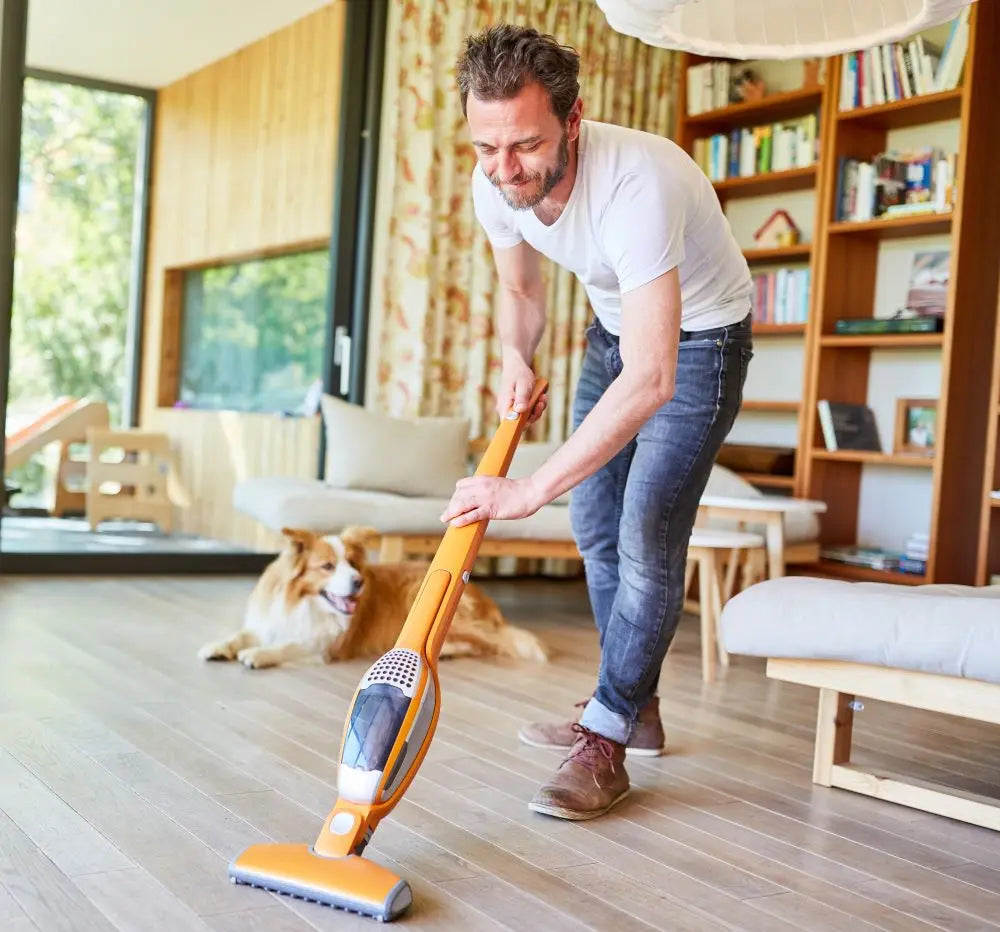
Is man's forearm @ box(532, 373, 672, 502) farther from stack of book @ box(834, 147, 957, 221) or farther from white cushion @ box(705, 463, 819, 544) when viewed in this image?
stack of book @ box(834, 147, 957, 221)

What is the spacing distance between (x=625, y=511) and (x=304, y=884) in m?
0.91

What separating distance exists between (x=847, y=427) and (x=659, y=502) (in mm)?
2798

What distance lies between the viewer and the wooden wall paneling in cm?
466

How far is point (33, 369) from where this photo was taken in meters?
4.38

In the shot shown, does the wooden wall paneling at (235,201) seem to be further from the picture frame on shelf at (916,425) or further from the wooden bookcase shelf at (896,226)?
the picture frame on shelf at (916,425)

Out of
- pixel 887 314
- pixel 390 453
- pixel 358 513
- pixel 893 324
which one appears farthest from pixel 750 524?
pixel 358 513

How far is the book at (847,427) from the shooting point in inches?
185

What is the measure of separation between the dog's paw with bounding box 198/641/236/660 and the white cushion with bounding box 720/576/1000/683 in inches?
58.9

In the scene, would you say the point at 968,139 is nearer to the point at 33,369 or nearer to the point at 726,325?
the point at 726,325

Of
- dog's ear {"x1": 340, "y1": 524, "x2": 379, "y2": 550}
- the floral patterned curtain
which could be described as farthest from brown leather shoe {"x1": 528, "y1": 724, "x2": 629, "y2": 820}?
the floral patterned curtain

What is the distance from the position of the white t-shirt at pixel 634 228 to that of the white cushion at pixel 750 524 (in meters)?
2.05

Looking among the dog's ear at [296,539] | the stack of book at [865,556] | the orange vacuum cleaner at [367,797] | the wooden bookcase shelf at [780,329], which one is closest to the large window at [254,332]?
the dog's ear at [296,539]

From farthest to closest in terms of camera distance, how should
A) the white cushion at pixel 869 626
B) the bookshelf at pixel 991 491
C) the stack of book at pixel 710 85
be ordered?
1. the stack of book at pixel 710 85
2. the bookshelf at pixel 991 491
3. the white cushion at pixel 869 626

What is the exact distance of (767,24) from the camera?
2.02 metres
